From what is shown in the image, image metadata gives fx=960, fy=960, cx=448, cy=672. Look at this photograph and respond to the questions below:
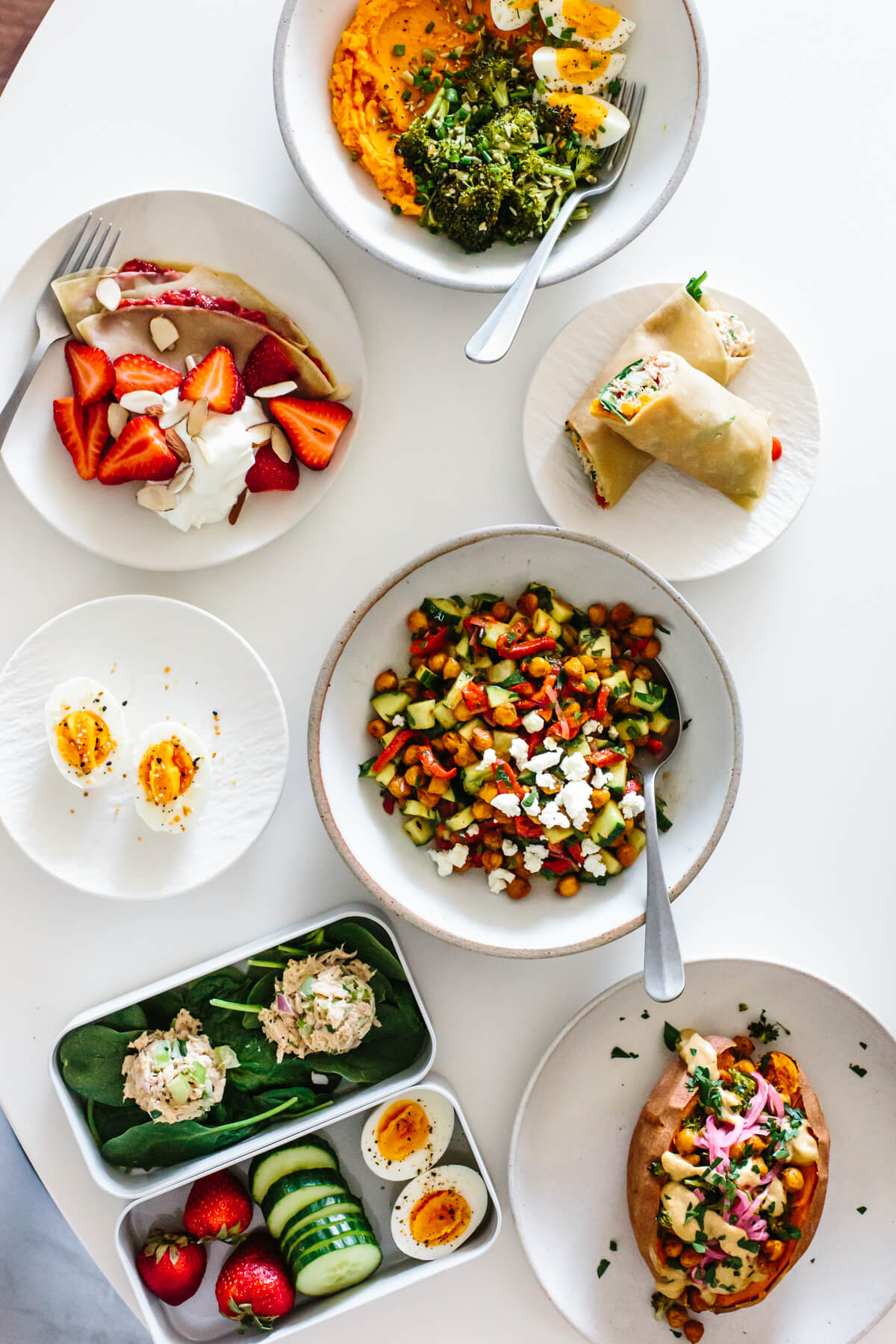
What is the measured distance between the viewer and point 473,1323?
1951mm

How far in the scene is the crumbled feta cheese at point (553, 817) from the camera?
1.65 meters

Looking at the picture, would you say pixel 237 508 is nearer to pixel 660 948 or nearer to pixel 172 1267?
pixel 660 948

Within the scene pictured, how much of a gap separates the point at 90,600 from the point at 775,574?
1.37 metres

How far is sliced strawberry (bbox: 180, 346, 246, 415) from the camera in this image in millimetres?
1739

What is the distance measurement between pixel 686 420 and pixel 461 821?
2.68 feet

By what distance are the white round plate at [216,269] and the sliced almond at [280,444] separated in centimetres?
6

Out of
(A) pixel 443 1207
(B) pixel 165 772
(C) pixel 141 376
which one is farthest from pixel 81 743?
(A) pixel 443 1207

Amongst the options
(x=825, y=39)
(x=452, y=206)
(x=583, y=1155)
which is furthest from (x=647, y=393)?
(x=583, y=1155)

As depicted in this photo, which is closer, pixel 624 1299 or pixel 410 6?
pixel 410 6

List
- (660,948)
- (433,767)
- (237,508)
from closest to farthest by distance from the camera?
(660,948), (433,767), (237,508)

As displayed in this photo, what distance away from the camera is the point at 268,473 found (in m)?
1.79

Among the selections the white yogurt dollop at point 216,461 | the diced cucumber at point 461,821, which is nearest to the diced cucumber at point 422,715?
the diced cucumber at point 461,821

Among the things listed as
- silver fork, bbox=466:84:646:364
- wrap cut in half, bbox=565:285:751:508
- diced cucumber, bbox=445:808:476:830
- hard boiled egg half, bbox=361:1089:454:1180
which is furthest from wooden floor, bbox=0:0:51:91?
hard boiled egg half, bbox=361:1089:454:1180

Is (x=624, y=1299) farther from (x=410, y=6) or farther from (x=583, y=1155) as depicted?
(x=410, y=6)
